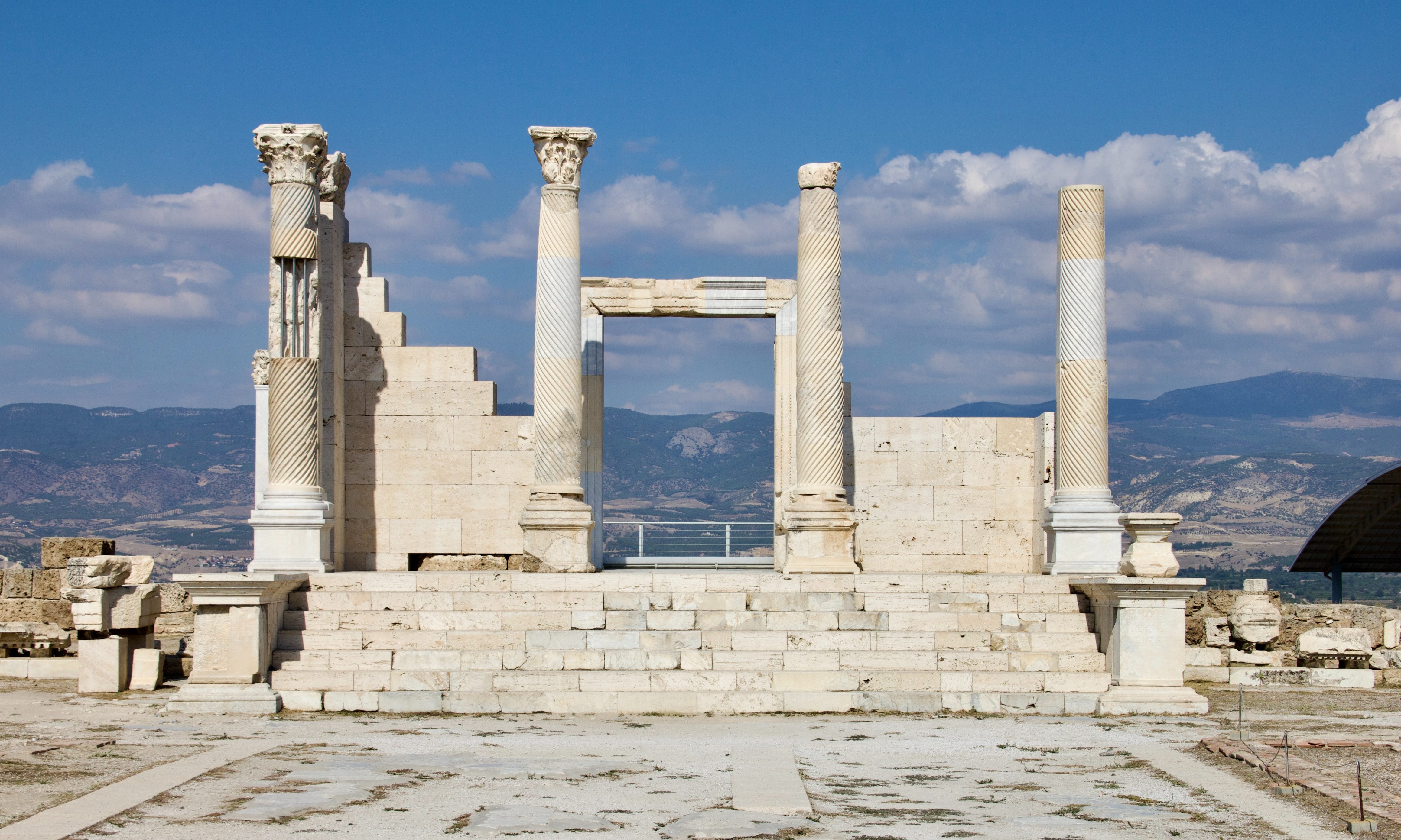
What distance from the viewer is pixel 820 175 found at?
21500mm

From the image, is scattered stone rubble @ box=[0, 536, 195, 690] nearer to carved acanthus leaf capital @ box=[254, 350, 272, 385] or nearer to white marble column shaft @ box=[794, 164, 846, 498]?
carved acanthus leaf capital @ box=[254, 350, 272, 385]

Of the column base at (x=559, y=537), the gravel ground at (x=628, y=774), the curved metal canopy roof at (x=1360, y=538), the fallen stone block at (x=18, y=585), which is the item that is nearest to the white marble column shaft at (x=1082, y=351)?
the gravel ground at (x=628, y=774)

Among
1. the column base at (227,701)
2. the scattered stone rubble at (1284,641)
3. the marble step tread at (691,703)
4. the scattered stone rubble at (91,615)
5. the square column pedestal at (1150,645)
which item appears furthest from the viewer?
the scattered stone rubble at (1284,641)

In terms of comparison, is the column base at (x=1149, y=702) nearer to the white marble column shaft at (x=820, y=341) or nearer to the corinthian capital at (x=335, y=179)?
the white marble column shaft at (x=820, y=341)

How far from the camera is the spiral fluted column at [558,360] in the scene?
20.7 meters

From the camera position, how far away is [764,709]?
16.9m

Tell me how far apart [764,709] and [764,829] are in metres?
6.54

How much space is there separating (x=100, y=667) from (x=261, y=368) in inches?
221

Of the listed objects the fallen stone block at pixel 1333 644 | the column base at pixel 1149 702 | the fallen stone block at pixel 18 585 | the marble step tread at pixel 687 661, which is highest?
the fallen stone block at pixel 18 585

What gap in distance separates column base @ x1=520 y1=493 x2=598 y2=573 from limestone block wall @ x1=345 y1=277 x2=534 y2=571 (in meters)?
2.56

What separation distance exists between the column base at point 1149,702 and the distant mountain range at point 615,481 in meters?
65.2

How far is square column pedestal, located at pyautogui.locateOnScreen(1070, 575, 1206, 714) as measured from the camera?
56.0 feet

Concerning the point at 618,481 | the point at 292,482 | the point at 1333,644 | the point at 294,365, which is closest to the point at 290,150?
the point at 294,365

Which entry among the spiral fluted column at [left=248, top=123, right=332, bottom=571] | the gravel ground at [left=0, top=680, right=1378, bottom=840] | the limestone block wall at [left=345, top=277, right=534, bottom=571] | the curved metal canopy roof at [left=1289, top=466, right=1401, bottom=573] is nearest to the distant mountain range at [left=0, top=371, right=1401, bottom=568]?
the curved metal canopy roof at [left=1289, top=466, right=1401, bottom=573]
